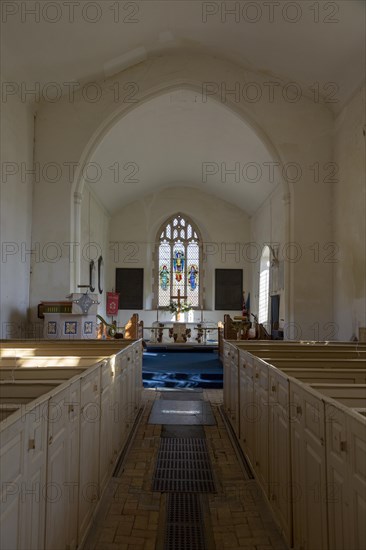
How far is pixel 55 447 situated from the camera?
2014 mm

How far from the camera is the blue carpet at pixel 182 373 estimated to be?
297 inches

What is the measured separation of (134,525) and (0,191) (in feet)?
20.9

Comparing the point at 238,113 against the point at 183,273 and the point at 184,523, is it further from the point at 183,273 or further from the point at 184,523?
the point at 184,523

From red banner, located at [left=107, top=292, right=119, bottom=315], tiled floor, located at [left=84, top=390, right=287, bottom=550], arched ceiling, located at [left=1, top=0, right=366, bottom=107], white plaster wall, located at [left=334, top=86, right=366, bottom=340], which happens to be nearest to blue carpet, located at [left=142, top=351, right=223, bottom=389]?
white plaster wall, located at [left=334, top=86, right=366, bottom=340]

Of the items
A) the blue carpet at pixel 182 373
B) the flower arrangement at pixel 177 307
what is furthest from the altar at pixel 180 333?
the blue carpet at pixel 182 373

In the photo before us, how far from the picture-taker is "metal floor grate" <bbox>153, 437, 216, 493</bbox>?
3443 millimetres

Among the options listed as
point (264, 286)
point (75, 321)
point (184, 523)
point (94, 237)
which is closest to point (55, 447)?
point (184, 523)

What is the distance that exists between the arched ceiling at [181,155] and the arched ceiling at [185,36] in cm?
124

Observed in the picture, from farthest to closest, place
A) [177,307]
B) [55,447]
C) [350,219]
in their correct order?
[177,307] → [350,219] → [55,447]

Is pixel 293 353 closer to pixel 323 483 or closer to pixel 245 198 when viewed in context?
pixel 323 483

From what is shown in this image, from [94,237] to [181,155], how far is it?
3.33 m

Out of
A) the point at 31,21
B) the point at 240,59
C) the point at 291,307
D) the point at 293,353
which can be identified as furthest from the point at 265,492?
the point at 240,59

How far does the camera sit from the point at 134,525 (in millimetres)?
2797

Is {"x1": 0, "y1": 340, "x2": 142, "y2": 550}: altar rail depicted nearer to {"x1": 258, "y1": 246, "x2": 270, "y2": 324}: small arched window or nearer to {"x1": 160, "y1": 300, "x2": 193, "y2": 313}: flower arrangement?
{"x1": 258, "y1": 246, "x2": 270, "y2": 324}: small arched window
